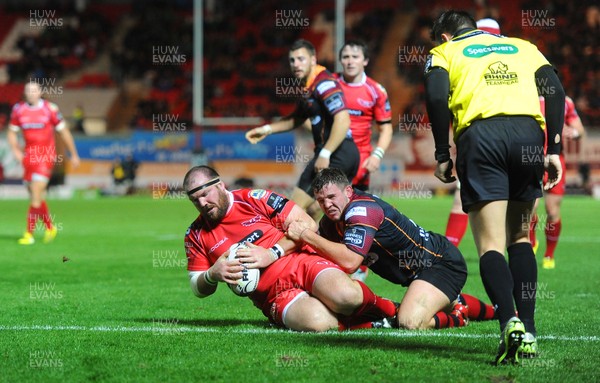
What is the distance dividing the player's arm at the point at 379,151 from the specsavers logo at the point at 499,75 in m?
4.59

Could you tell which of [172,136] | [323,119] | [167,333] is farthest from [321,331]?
[172,136]

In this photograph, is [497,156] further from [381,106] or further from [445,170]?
[381,106]

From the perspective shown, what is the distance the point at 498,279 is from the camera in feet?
17.1

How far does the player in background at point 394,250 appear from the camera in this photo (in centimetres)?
623

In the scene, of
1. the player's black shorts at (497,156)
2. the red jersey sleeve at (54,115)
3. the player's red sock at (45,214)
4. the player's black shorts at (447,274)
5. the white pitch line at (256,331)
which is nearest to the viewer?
the player's black shorts at (497,156)

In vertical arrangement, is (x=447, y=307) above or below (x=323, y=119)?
below

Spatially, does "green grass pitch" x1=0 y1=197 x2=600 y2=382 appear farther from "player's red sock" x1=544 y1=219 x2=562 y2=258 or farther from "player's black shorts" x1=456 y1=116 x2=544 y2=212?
"player's black shorts" x1=456 y1=116 x2=544 y2=212

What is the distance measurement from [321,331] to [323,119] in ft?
12.2

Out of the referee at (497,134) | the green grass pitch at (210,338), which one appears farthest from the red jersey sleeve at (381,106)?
the referee at (497,134)

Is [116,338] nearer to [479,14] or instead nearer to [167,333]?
[167,333]

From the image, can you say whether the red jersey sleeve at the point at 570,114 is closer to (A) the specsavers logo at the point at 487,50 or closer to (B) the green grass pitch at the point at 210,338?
(B) the green grass pitch at the point at 210,338

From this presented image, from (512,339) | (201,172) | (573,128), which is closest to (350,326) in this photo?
(201,172)

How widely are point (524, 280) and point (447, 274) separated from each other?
1.30 m

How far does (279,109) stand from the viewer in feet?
110
